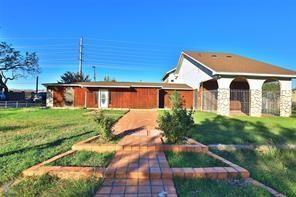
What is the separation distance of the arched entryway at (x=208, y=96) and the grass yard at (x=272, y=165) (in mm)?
14410

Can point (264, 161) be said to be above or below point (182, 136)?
below

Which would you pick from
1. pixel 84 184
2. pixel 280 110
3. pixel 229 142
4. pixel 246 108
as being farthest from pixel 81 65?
pixel 84 184

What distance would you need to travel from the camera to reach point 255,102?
739 inches

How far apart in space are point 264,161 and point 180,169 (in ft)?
7.73

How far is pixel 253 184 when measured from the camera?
4434 mm

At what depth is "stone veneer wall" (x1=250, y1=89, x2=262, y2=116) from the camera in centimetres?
1875

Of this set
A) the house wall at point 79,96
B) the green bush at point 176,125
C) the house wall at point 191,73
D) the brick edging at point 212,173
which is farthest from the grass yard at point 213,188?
the house wall at point 79,96

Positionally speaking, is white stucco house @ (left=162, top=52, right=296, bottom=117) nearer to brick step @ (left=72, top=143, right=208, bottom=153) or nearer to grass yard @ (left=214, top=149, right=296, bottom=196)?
grass yard @ (left=214, top=149, right=296, bottom=196)

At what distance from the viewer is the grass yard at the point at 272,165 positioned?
4586mm

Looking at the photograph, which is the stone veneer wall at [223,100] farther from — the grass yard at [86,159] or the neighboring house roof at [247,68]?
the grass yard at [86,159]

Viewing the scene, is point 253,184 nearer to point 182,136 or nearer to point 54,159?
point 182,136

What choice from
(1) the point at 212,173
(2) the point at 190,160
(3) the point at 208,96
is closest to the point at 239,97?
(3) the point at 208,96

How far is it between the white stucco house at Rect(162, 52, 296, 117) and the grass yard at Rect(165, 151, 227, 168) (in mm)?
12290

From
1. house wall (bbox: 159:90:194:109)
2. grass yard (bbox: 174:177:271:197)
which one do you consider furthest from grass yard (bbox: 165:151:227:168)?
house wall (bbox: 159:90:194:109)
